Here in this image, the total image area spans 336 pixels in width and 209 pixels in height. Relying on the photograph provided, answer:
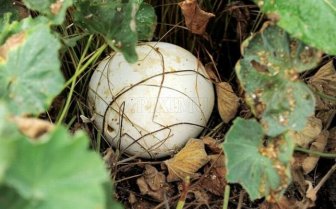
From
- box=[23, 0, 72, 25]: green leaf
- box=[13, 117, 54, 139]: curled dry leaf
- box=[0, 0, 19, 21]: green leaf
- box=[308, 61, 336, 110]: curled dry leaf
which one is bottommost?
box=[308, 61, 336, 110]: curled dry leaf

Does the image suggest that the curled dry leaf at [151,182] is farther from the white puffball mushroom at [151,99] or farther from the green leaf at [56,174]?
the green leaf at [56,174]

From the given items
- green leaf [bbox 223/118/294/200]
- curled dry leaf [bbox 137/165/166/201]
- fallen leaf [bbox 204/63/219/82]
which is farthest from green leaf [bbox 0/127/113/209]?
fallen leaf [bbox 204/63/219/82]

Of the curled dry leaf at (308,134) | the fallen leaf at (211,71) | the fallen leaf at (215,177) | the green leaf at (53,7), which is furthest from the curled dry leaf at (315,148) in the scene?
the green leaf at (53,7)

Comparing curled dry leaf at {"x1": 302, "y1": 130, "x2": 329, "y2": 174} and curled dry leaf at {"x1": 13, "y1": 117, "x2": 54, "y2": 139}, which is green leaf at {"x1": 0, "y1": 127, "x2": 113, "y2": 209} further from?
curled dry leaf at {"x1": 302, "y1": 130, "x2": 329, "y2": 174}

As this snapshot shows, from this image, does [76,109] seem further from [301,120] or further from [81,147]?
[81,147]

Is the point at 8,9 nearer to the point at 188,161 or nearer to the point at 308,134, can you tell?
the point at 188,161

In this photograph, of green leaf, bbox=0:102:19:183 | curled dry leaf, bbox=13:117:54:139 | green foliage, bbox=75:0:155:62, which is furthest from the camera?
green foliage, bbox=75:0:155:62

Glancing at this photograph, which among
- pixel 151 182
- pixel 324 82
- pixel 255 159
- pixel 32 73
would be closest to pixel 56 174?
pixel 32 73
